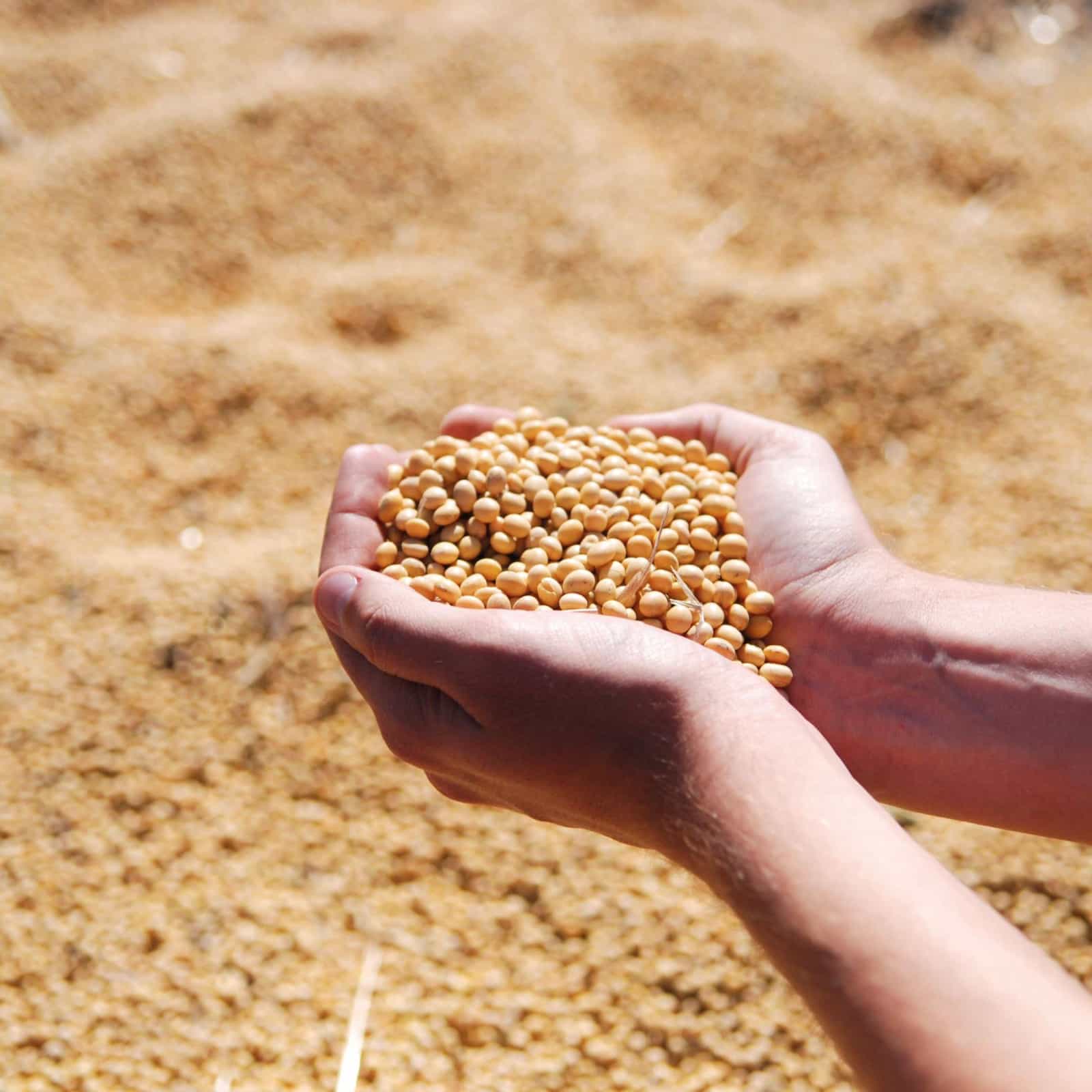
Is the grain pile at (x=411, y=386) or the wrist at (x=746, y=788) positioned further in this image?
the grain pile at (x=411, y=386)

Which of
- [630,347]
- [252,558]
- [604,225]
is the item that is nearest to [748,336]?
[630,347]

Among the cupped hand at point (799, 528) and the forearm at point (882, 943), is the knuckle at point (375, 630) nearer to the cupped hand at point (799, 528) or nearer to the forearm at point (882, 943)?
the forearm at point (882, 943)

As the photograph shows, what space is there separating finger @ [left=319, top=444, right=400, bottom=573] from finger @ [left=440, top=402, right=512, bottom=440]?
16 centimetres

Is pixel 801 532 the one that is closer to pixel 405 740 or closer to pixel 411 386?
pixel 405 740

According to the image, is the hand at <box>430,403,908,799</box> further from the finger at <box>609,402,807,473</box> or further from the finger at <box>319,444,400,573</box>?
the finger at <box>319,444,400,573</box>

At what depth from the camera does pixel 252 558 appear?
2348 mm

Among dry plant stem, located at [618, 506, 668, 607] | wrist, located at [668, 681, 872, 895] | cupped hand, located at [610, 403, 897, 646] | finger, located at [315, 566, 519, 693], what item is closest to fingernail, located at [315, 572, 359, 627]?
finger, located at [315, 566, 519, 693]

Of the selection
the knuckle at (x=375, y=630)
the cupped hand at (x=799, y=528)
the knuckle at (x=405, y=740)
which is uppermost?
the cupped hand at (x=799, y=528)

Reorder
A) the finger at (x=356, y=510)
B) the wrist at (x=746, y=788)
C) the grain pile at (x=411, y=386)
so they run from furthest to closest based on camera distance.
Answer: the grain pile at (x=411, y=386) → the finger at (x=356, y=510) → the wrist at (x=746, y=788)

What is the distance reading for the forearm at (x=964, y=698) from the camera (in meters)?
1.37

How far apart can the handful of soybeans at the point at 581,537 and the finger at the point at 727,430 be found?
0.20 ft

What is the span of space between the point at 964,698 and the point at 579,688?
0.59 m

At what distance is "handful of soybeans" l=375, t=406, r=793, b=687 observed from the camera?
5.01 feet

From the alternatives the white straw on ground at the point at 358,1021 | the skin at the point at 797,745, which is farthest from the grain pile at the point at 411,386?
the skin at the point at 797,745
